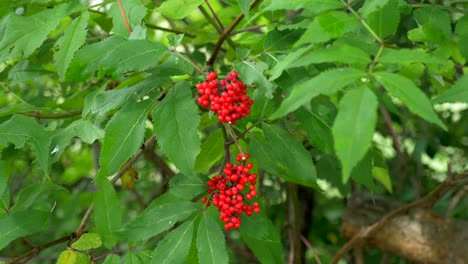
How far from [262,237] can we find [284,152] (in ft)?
0.71

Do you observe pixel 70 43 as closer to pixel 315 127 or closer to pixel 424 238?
pixel 315 127

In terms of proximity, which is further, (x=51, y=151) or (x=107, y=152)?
(x=51, y=151)

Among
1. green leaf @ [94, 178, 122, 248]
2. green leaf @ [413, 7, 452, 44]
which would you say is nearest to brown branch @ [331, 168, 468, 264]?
green leaf @ [413, 7, 452, 44]

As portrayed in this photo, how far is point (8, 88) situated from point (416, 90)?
55.2 inches

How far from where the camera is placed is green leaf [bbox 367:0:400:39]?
1.22 m

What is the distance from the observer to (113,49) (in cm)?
124

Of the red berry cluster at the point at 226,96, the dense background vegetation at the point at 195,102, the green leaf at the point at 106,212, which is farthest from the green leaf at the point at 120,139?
the green leaf at the point at 106,212

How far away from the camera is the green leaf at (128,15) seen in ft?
4.51

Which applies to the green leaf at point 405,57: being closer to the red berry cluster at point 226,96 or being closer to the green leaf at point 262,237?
the red berry cluster at point 226,96

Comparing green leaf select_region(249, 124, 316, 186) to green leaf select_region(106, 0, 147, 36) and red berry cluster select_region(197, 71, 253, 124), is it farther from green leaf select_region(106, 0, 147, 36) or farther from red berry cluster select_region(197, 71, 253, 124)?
green leaf select_region(106, 0, 147, 36)

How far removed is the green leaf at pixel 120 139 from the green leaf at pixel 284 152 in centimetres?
30

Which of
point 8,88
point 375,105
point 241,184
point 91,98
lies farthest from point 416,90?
point 8,88

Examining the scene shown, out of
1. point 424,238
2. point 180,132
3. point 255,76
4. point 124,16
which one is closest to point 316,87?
point 255,76

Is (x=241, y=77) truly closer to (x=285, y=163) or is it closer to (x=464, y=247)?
(x=285, y=163)
